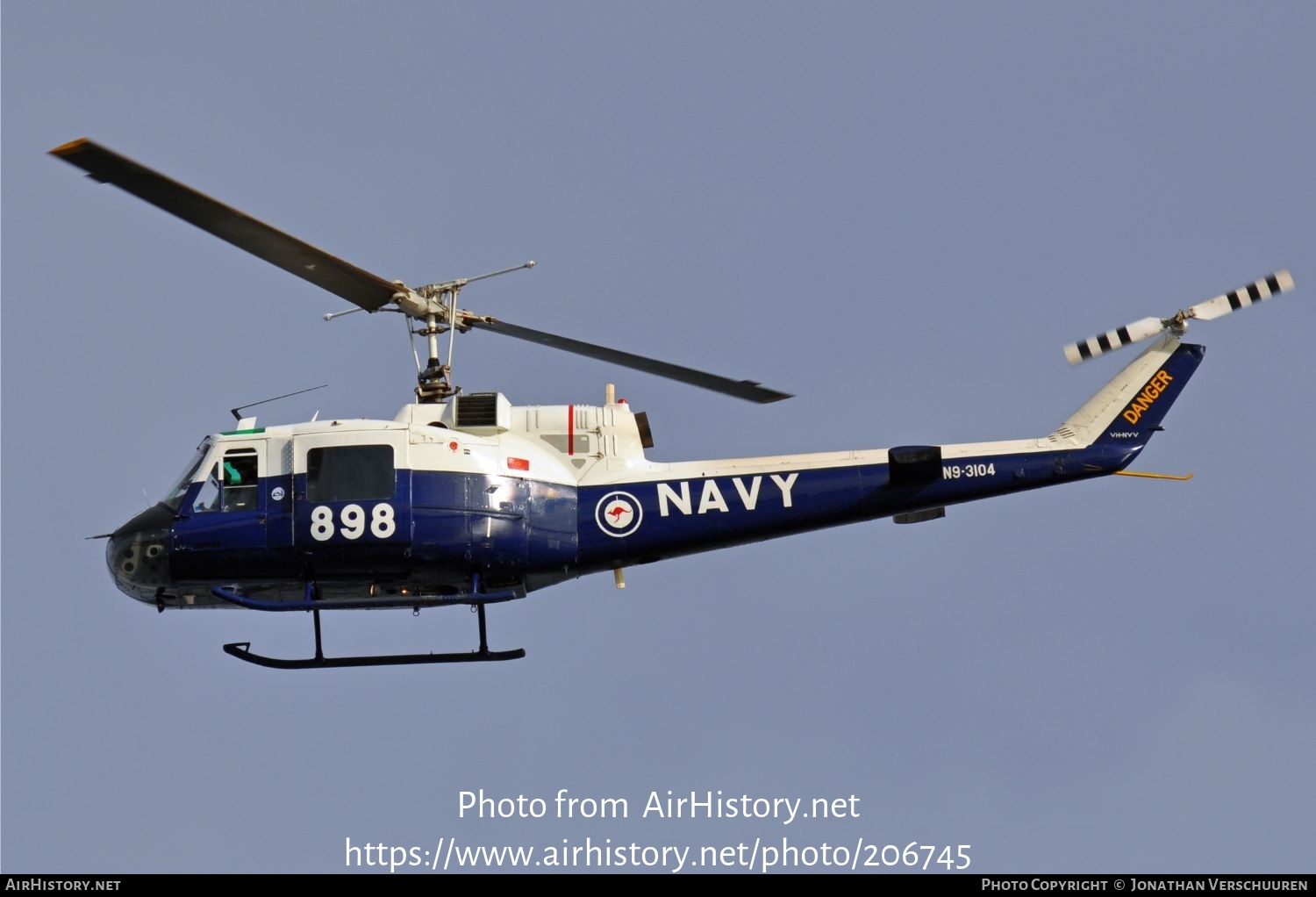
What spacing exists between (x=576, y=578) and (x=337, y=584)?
2470 mm

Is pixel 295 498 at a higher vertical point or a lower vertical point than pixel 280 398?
lower

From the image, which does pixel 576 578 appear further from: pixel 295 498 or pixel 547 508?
pixel 295 498

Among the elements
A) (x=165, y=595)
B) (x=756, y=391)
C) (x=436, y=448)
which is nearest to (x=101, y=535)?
(x=165, y=595)

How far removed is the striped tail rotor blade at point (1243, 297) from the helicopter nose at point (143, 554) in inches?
427

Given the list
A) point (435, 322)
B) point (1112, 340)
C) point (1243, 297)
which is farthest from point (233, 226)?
point (1243, 297)

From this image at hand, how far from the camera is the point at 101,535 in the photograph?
16.8 metres

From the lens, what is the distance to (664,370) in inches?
608

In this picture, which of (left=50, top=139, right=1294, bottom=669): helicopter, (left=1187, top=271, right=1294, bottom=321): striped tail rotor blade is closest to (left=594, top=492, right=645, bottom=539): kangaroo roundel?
(left=50, top=139, right=1294, bottom=669): helicopter

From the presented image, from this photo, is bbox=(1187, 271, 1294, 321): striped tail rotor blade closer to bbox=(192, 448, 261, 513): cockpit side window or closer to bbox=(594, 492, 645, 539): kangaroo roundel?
bbox=(594, 492, 645, 539): kangaroo roundel

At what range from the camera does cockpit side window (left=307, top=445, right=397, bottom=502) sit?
51.3 ft

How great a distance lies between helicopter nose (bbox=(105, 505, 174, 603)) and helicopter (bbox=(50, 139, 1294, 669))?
2 centimetres

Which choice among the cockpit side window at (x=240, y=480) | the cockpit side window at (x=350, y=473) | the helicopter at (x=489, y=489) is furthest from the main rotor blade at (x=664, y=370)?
the cockpit side window at (x=240, y=480)

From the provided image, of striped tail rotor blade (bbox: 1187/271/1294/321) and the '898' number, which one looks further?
striped tail rotor blade (bbox: 1187/271/1294/321)
